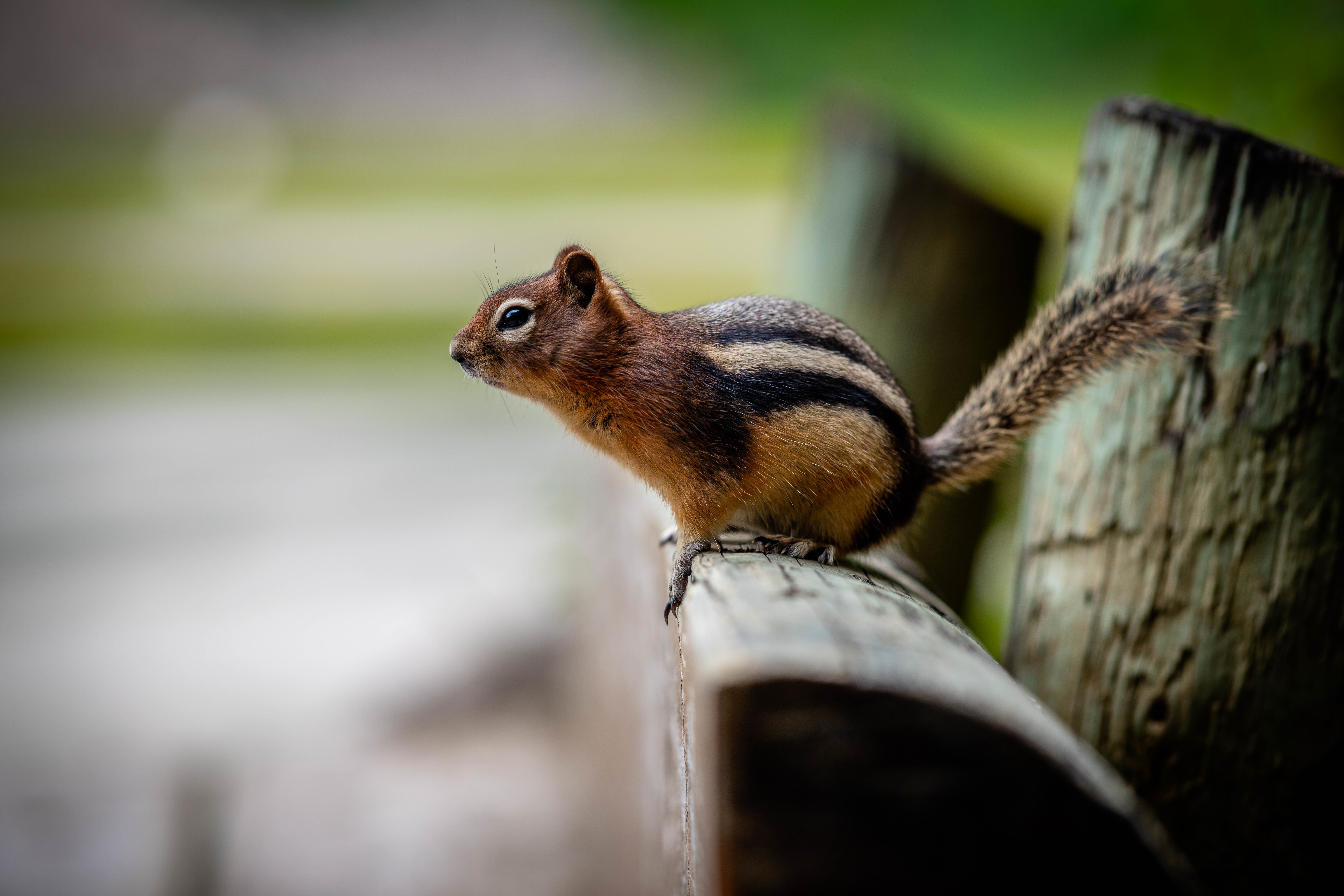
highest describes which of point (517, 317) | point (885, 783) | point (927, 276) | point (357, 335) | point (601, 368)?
point (357, 335)

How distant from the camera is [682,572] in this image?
1.36m

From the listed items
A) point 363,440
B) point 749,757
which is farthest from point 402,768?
point 363,440

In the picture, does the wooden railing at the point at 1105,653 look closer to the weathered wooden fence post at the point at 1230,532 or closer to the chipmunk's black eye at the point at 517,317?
the weathered wooden fence post at the point at 1230,532

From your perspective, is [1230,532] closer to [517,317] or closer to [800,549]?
[800,549]

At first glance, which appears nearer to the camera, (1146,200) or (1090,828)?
(1090,828)

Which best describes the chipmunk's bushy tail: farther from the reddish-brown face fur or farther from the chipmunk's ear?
the chipmunk's ear

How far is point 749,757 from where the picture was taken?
2.46ft

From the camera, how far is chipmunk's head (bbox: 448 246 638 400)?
1.72m

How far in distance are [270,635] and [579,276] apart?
3.40 meters

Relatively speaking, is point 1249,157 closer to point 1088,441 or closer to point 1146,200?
point 1146,200

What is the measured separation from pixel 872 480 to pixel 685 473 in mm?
310

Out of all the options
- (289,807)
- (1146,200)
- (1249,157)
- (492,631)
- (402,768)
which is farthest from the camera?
(492,631)

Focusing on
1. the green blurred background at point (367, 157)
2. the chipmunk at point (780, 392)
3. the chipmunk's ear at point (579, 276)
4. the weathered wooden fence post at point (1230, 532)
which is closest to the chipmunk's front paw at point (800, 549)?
the chipmunk at point (780, 392)

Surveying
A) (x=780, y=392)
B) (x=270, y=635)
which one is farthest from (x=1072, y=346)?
(x=270, y=635)
